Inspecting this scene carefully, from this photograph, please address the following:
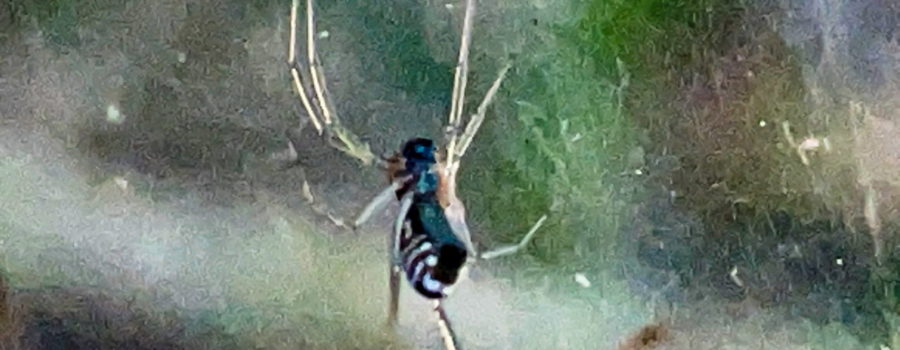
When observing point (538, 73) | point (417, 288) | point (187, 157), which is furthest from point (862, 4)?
point (187, 157)

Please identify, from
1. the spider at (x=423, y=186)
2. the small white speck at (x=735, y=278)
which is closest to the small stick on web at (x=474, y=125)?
the spider at (x=423, y=186)

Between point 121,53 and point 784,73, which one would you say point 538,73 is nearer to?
point 784,73

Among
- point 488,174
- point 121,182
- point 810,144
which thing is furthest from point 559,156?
point 121,182

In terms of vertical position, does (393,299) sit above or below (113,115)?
below

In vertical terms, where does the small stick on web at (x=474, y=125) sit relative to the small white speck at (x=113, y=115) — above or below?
below

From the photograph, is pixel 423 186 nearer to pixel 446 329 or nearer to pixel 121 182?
pixel 446 329

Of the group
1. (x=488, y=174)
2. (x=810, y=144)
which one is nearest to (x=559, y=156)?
(x=488, y=174)

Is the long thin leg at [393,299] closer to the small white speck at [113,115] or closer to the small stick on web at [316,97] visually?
the small stick on web at [316,97]

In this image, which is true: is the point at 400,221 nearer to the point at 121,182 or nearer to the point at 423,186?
the point at 423,186
